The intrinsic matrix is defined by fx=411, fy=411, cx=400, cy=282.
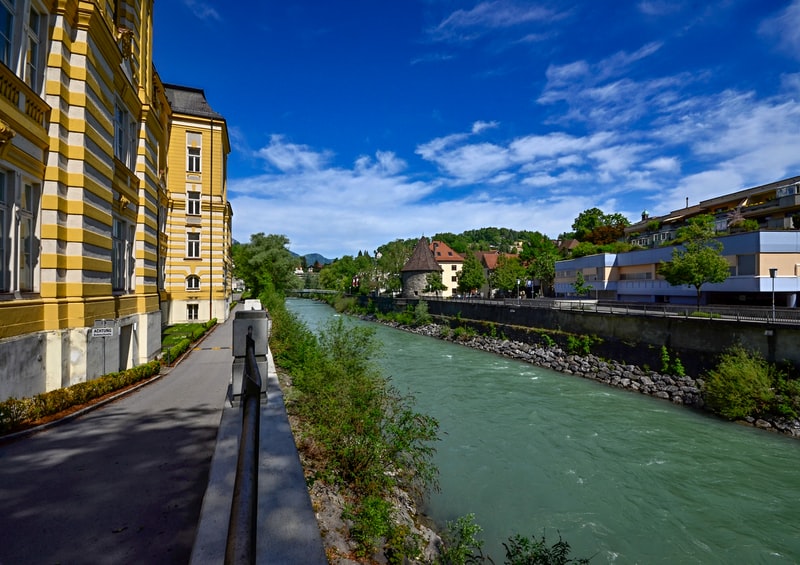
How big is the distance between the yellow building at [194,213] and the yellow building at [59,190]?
1736 cm

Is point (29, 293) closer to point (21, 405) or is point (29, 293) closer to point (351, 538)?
point (21, 405)

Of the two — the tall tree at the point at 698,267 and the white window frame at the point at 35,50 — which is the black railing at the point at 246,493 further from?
the tall tree at the point at 698,267

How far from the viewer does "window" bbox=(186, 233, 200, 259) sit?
29.7m

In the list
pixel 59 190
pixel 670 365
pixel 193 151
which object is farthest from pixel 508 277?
pixel 59 190

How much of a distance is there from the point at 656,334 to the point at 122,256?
2663 cm

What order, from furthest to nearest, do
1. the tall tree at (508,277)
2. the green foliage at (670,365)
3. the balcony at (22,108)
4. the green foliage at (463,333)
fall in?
the tall tree at (508,277) < the green foliage at (463,333) < the green foliage at (670,365) < the balcony at (22,108)

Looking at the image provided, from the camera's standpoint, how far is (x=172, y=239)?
1139 inches

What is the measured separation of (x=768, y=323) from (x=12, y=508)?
25.8 m

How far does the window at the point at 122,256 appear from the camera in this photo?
12828 mm

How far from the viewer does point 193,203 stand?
29797mm

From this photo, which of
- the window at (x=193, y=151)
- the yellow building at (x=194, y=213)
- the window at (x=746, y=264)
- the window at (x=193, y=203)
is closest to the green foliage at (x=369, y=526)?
the yellow building at (x=194, y=213)

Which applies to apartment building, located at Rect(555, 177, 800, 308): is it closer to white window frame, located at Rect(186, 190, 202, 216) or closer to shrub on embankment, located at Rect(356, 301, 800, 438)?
shrub on embankment, located at Rect(356, 301, 800, 438)

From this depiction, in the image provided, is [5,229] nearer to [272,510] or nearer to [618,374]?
[272,510]

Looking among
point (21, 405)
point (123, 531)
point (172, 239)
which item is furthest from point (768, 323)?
point (172, 239)
